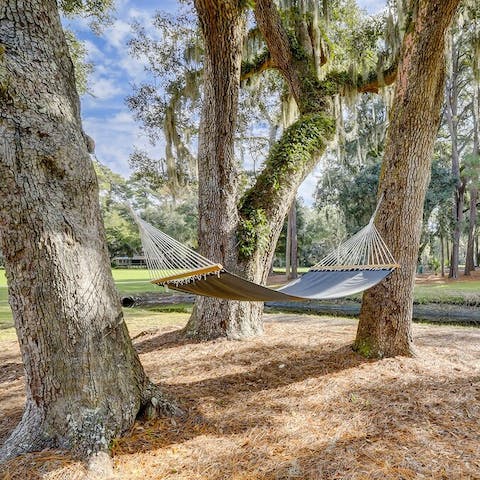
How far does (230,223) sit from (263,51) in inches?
86.3

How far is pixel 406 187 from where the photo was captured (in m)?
2.37

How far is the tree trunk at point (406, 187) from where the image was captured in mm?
2332

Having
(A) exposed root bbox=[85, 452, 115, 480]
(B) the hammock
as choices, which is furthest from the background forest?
(A) exposed root bbox=[85, 452, 115, 480]

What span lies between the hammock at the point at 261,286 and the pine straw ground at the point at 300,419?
20.4 inches

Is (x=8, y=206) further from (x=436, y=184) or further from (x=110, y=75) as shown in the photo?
(x=436, y=184)

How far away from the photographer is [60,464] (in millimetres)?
1296

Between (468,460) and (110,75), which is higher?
(110,75)

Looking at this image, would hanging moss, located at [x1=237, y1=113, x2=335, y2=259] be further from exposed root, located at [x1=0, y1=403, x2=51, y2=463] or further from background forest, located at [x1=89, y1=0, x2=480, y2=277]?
exposed root, located at [x1=0, y1=403, x2=51, y2=463]

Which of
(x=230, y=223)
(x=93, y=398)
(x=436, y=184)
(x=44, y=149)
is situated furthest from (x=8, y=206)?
(x=436, y=184)

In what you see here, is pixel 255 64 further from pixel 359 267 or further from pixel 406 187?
pixel 359 267

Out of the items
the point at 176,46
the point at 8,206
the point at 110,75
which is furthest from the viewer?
the point at 110,75

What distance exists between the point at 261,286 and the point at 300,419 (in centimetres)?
62

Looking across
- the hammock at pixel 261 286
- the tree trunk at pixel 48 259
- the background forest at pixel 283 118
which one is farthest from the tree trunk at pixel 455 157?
the tree trunk at pixel 48 259

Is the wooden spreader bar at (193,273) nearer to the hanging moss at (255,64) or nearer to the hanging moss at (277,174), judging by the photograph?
the hanging moss at (277,174)
